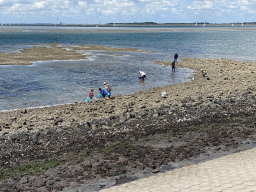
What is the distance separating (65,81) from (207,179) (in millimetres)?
23757

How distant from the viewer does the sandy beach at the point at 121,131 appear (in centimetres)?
1161

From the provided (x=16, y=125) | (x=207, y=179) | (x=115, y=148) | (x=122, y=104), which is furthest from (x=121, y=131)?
(x=207, y=179)

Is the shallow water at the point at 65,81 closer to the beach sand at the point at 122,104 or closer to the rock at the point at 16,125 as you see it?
the beach sand at the point at 122,104

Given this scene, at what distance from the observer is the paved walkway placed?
8992 millimetres

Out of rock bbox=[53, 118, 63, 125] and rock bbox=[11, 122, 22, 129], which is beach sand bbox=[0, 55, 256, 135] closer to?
rock bbox=[11, 122, 22, 129]

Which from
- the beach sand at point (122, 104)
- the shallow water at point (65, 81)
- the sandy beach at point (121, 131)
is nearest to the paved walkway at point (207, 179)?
the sandy beach at point (121, 131)

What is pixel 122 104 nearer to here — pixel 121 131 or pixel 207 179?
pixel 121 131

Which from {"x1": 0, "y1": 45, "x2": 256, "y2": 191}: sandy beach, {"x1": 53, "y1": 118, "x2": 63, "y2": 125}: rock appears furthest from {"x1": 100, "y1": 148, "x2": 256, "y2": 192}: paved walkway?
{"x1": 53, "y1": 118, "x2": 63, "y2": 125}: rock

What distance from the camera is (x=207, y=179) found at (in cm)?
976

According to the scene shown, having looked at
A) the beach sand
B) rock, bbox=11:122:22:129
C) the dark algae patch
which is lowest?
the dark algae patch

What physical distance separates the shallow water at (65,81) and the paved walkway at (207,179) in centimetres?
1376

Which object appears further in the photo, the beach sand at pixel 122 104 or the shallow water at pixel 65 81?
the shallow water at pixel 65 81

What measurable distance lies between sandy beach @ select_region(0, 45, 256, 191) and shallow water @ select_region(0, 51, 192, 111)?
172 inches

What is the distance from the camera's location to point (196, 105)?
19406 mm
